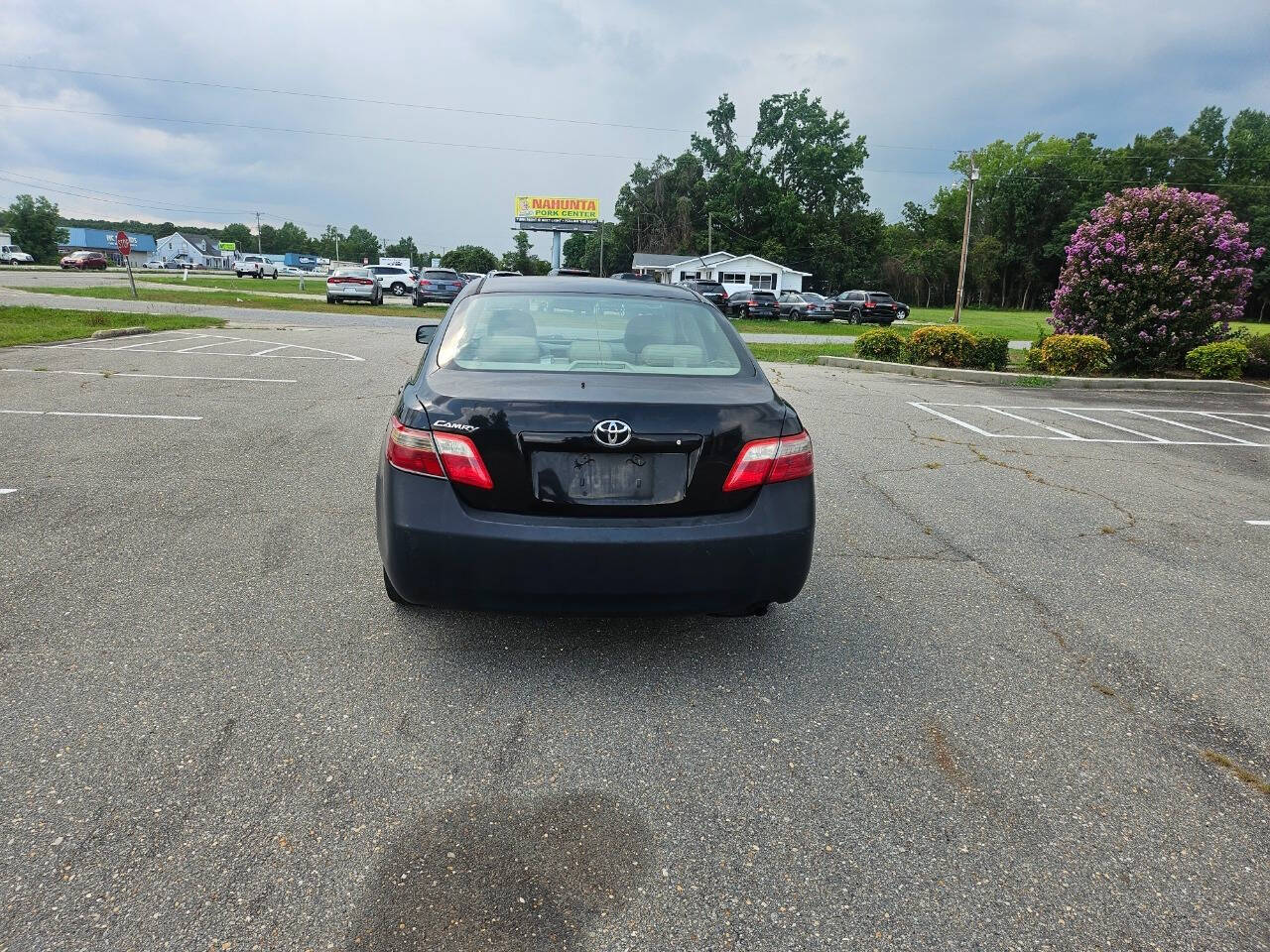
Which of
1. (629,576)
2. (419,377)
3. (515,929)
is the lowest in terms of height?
(515,929)

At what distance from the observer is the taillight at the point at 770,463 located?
3.02 m

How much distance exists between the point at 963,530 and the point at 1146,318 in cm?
1179

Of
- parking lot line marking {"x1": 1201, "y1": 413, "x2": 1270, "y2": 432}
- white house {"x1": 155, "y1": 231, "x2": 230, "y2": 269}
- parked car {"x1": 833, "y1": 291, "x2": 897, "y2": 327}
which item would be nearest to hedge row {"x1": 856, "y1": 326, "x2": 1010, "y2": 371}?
parking lot line marking {"x1": 1201, "y1": 413, "x2": 1270, "y2": 432}

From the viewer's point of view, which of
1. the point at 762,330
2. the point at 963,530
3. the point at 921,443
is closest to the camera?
the point at 963,530

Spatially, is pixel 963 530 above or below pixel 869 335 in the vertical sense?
below

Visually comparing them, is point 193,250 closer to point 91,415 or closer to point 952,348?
point 952,348

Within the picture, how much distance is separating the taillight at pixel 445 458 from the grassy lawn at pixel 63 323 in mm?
13040

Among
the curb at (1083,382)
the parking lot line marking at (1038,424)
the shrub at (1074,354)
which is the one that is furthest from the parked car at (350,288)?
the parking lot line marking at (1038,424)

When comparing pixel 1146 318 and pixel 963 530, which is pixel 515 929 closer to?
pixel 963 530

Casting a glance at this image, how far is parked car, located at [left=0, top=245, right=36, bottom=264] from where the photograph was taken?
265 feet

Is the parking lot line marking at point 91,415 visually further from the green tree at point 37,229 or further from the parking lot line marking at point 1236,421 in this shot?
the green tree at point 37,229

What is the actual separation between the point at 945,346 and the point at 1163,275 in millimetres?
3881

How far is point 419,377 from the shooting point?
3.31 metres

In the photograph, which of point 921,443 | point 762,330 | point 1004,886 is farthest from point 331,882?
point 762,330
